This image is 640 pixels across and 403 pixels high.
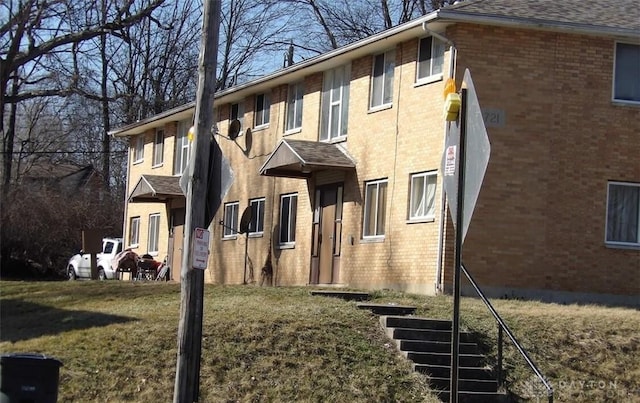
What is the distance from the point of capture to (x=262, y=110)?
30109 millimetres

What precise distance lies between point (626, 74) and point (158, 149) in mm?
20571

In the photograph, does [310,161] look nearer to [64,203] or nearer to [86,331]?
[86,331]

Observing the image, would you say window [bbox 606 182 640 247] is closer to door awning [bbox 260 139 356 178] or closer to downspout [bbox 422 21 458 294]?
downspout [bbox 422 21 458 294]

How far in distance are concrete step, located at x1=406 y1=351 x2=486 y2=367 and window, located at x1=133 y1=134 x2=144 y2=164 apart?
1053 inches

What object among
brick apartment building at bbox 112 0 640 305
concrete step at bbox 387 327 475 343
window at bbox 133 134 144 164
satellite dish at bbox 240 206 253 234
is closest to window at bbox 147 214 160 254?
window at bbox 133 134 144 164

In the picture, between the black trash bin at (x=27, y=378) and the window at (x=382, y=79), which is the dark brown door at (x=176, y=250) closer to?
the window at (x=382, y=79)

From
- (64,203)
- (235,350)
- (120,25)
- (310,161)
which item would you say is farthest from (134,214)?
(235,350)

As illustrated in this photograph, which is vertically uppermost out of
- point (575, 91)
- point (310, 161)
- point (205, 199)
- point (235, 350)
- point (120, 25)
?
point (120, 25)

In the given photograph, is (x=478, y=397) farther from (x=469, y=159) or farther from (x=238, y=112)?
(x=238, y=112)

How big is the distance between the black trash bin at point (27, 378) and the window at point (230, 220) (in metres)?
19.6

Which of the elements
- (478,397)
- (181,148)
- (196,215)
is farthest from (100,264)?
(196,215)

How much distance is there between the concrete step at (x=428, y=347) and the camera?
1498 cm

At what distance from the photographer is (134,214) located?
132 feet

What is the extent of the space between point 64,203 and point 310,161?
79.0ft
